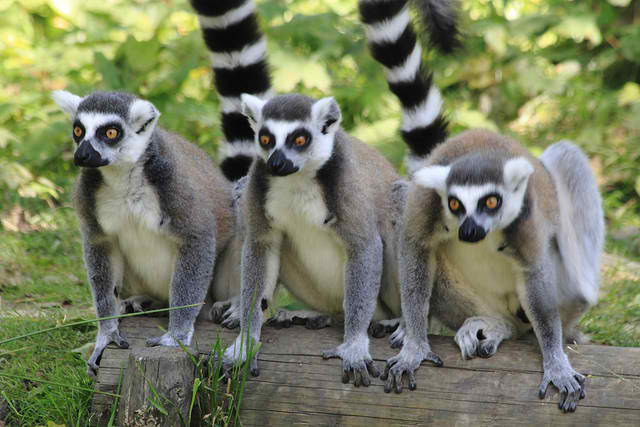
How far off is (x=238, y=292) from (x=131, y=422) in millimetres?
1376

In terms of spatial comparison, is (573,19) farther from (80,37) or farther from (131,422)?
(131,422)

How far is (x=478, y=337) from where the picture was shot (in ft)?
13.3

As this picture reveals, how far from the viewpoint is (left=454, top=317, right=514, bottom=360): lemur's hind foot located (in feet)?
12.8

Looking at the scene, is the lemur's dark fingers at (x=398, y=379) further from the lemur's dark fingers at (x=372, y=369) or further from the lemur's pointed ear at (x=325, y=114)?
the lemur's pointed ear at (x=325, y=114)

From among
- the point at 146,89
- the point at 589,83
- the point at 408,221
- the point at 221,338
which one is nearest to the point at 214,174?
the point at 221,338

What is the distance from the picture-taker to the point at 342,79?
364 inches

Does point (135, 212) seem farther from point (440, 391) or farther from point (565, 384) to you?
point (565, 384)

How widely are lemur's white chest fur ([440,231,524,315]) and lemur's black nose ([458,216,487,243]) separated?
1.14ft

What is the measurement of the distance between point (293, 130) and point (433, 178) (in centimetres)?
78

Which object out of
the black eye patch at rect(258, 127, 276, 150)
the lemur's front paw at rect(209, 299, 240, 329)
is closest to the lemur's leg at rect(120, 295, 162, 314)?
the lemur's front paw at rect(209, 299, 240, 329)

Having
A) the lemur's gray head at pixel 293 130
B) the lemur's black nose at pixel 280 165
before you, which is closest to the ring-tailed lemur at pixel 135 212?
the lemur's gray head at pixel 293 130

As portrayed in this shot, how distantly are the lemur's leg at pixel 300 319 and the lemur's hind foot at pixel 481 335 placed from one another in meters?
0.83

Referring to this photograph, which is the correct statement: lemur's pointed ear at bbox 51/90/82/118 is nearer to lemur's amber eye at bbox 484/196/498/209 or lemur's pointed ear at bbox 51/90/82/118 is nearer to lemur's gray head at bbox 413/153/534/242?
lemur's gray head at bbox 413/153/534/242

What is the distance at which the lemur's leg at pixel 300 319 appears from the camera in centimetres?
441
